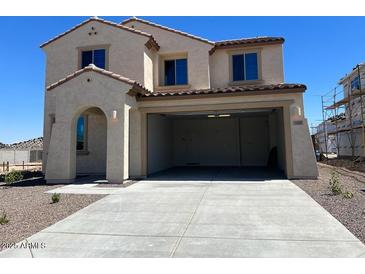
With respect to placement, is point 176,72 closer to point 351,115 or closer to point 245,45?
point 245,45

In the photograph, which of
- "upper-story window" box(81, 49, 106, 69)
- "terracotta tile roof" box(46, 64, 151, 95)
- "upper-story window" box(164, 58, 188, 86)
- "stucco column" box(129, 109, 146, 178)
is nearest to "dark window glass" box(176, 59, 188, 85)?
"upper-story window" box(164, 58, 188, 86)

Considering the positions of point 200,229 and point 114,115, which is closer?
point 200,229

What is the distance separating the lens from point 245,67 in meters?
17.1

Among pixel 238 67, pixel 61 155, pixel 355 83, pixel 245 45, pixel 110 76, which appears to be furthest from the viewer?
pixel 355 83

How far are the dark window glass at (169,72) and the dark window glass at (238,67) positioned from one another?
150 inches

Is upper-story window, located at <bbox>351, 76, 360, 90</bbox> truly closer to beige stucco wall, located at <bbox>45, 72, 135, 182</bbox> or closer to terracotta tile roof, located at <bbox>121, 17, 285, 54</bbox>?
terracotta tile roof, located at <bbox>121, 17, 285, 54</bbox>

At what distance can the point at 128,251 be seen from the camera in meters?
4.71

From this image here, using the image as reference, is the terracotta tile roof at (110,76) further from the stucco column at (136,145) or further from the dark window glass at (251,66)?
the dark window glass at (251,66)

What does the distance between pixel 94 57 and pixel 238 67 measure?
29.1 feet

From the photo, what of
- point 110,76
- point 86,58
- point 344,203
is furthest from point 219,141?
point 344,203

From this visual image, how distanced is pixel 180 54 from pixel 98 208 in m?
12.1

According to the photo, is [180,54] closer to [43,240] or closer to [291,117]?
[291,117]

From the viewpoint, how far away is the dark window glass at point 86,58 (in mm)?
16609

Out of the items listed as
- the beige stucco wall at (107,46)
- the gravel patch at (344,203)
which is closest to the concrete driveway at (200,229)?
the gravel patch at (344,203)
